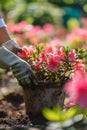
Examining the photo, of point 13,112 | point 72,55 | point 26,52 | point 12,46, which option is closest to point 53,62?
point 72,55

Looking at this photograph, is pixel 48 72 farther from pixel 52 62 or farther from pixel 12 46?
pixel 12 46

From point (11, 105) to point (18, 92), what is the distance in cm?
42

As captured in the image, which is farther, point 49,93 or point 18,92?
point 18,92

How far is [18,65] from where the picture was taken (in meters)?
2.96

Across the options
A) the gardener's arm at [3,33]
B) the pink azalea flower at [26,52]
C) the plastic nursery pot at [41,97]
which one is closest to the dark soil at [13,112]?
the plastic nursery pot at [41,97]

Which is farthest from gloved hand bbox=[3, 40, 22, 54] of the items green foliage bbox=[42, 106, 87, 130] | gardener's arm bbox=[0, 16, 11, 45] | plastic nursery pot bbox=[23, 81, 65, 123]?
green foliage bbox=[42, 106, 87, 130]

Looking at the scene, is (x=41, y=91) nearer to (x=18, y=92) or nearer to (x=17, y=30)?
(x=18, y=92)

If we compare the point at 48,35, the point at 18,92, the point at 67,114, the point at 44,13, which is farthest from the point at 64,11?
the point at 67,114

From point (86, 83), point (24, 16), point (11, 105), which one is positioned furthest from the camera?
point (24, 16)

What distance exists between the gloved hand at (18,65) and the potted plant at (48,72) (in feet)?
0.38

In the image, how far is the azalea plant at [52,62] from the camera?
10.0 feet

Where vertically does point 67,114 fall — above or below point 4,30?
below

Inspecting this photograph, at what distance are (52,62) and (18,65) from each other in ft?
0.73

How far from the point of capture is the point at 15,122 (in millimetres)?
3096
